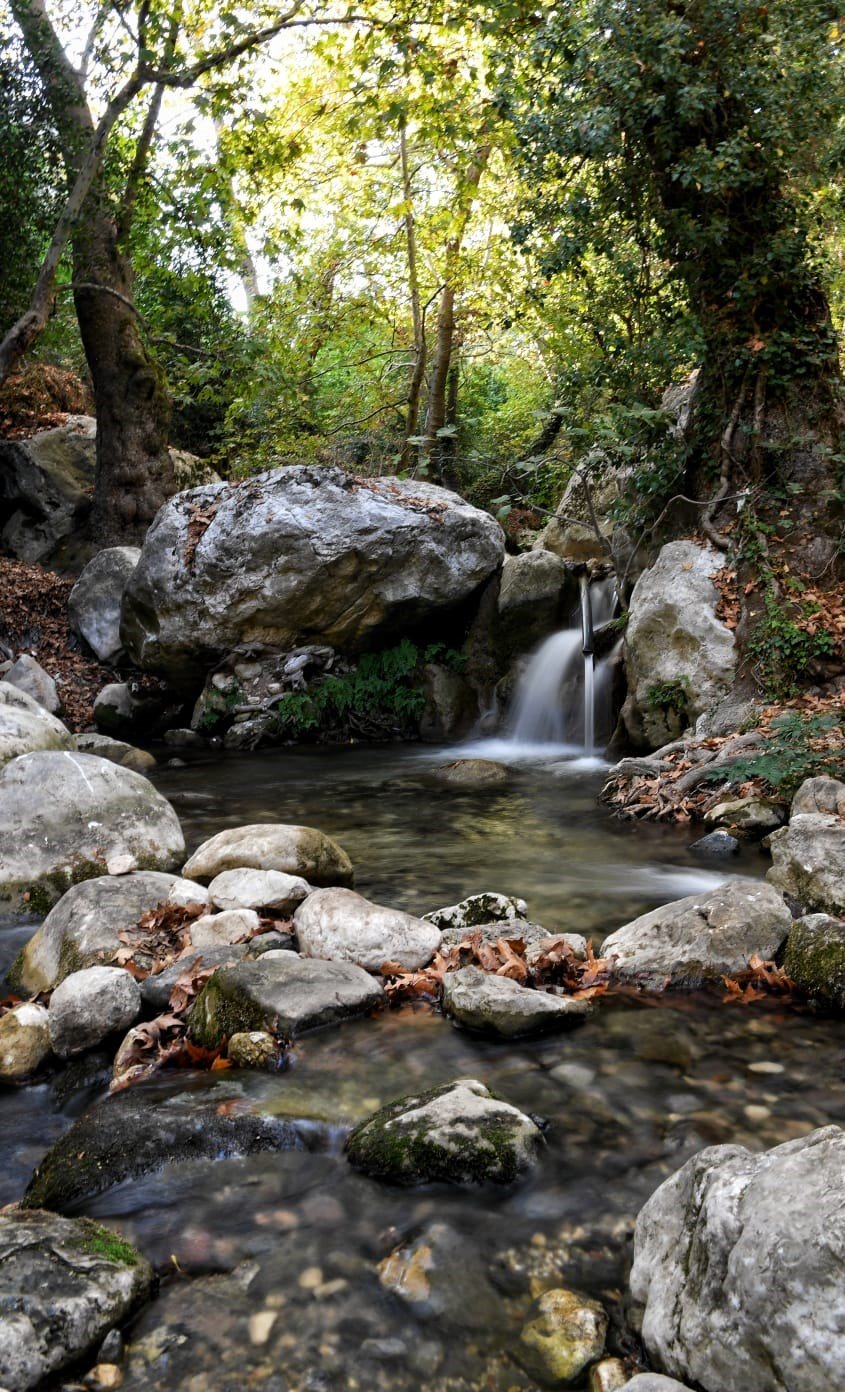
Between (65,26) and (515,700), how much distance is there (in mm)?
10148

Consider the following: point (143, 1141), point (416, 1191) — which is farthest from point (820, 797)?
point (143, 1141)

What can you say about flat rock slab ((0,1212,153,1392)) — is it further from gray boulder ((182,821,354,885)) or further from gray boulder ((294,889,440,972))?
gray boulder ((182,821,354,885))

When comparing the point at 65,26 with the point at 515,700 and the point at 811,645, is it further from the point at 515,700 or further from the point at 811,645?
the point at 811,645

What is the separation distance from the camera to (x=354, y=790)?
9.01m

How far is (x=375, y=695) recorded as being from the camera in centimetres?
1227

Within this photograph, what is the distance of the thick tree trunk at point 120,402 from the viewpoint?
518 inches

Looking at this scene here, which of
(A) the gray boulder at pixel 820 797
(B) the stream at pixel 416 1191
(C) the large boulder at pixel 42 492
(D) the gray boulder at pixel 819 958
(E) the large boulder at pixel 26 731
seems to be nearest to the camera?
(B) the stream at pixel 416 1191

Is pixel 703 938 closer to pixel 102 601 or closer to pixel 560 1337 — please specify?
pixel 560 1337

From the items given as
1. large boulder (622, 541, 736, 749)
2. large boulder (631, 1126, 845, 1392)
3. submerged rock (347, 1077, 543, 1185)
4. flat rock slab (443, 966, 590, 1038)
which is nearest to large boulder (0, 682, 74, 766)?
flat rock slab (443, 966, 590, 1038)

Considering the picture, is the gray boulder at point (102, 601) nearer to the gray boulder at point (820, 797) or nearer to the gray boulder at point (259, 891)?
the gray boulder at point (259, 891)

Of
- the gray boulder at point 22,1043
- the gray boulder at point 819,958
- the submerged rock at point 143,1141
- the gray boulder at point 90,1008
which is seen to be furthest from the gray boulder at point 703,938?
the gray boulder at point 22,1043

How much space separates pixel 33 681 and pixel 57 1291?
33.4 ft

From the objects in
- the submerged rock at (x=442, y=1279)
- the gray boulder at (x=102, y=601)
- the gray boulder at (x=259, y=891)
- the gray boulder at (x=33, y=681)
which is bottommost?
the submerged rock at (x=442, y=1279)

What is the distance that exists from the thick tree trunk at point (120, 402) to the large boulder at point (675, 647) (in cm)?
819
